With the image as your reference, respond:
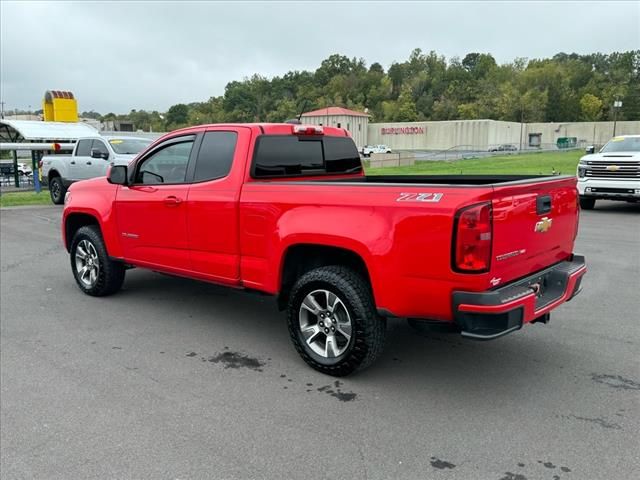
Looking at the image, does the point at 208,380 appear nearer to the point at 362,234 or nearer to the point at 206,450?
the point at 206,450

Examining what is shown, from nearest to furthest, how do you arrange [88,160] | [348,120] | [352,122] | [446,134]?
[88,160]
[446,134]
[348,120]
[352,122]

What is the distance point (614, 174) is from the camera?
12.5 meters

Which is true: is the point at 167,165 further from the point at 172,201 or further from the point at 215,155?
the point at 215,155

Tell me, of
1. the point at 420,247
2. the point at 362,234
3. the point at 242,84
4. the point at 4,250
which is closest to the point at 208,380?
the point at 362,234

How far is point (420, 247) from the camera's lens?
11.3ft

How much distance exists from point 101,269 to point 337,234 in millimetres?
3488

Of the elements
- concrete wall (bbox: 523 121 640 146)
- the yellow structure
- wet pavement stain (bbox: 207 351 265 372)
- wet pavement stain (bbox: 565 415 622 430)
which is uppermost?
concrete wall (bbox: 523 121 640 146)

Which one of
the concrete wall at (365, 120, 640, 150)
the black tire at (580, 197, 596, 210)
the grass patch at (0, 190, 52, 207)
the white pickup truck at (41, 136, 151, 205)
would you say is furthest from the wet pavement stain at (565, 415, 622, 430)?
the concrete wall at (365, 120, 640, 150)

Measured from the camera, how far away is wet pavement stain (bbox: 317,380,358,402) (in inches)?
149

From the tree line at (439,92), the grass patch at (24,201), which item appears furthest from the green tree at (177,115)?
the grass patch at (24,201)

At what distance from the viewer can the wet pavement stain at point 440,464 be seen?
2945mm

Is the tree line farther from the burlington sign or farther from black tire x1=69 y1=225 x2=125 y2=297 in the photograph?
black tire x1=69 y1=225 x2=125 y2=297

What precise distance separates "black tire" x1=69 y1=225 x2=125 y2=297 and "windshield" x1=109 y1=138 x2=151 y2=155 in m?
9.00

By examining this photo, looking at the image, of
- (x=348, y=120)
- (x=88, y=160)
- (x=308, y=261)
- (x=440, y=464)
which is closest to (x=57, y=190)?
(x=88, y=160)
